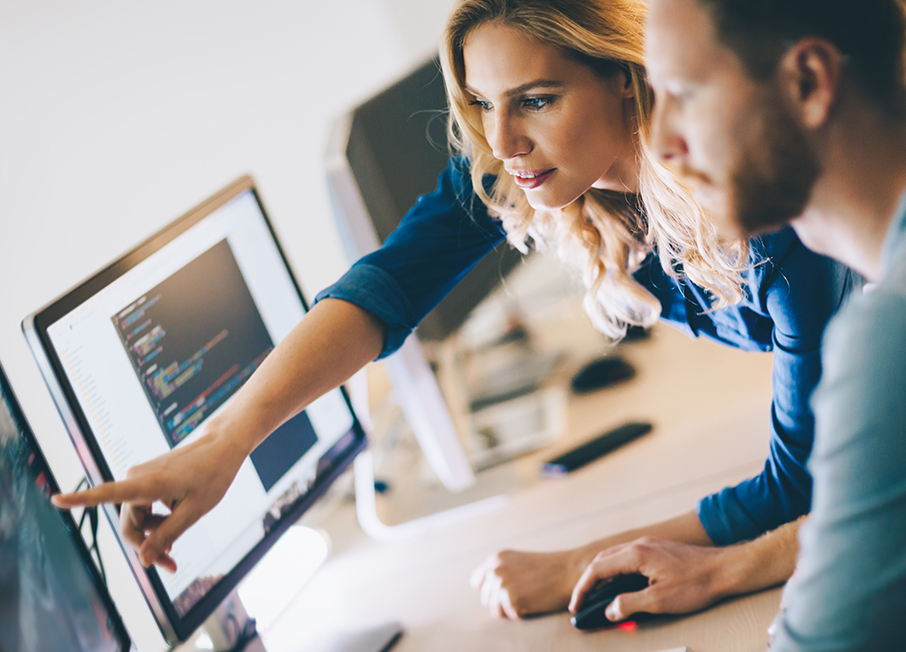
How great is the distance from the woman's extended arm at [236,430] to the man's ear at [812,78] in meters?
0.52

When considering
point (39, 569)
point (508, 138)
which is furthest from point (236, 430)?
point (508, 138)

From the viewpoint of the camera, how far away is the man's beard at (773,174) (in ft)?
1.71

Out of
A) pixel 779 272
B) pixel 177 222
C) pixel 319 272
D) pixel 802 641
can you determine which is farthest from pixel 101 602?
pixel 319 272

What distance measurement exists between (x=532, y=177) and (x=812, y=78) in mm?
413

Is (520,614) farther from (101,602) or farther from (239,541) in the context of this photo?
(101,602)

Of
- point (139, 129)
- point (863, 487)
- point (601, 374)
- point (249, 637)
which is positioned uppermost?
point (139, 129)

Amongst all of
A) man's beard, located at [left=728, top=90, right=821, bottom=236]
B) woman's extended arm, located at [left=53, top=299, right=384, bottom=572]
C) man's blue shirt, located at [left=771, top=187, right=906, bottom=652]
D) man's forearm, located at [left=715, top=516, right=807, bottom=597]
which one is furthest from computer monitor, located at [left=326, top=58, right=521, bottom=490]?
man's blue shirt, located at [left=771, top=187, right=906, bottom=652]

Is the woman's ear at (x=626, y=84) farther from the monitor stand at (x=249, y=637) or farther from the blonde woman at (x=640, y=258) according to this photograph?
the monitor stand at (x=249, y=637)

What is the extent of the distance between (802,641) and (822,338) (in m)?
0.46

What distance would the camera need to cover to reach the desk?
83cm

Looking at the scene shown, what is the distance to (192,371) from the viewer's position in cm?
87

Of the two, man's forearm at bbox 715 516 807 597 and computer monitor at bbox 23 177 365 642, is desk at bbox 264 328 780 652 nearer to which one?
man's forearm at bbox 715 516 807 597

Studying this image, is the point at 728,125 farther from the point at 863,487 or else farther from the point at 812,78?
the point at 863,487

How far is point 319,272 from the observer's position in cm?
196
